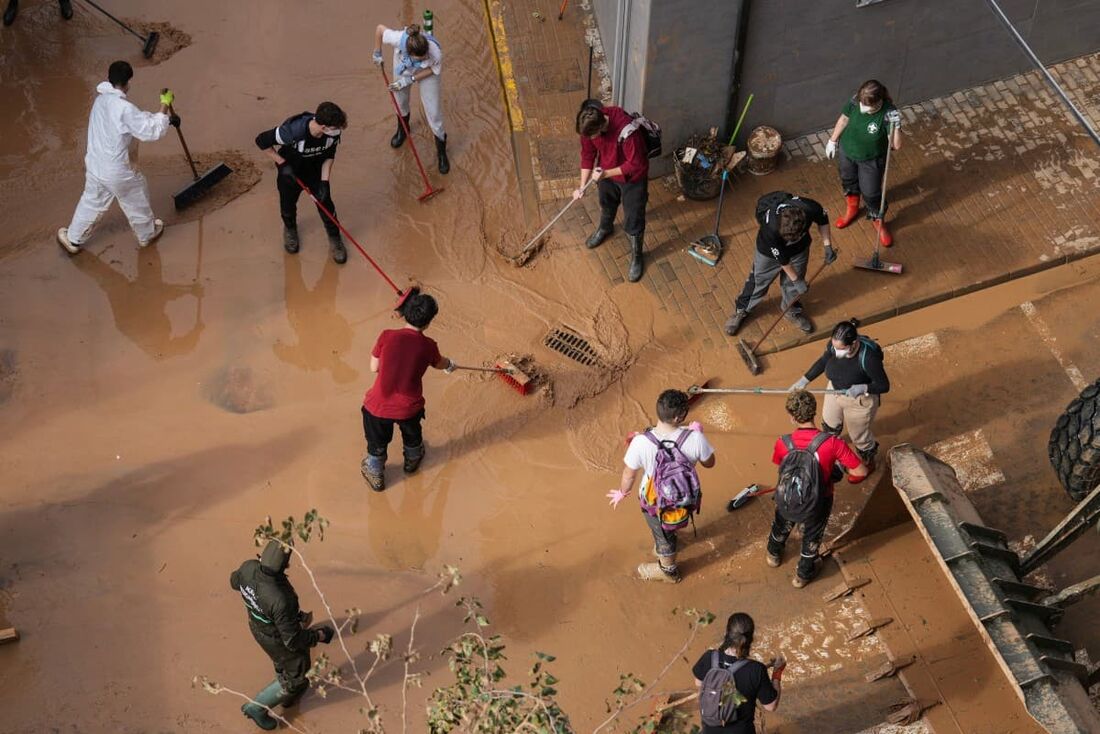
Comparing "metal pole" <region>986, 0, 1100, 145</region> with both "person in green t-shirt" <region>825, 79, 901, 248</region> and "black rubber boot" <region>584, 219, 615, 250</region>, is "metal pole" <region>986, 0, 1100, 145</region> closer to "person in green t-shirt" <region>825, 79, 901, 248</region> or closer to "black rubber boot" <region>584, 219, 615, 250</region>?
"person in green t-shirt" <region>825, 79, 901, 248</region>

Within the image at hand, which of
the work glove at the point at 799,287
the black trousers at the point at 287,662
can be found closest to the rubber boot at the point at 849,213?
the work glove at the point at 799,287

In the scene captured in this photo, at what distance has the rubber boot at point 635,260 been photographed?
10859mm

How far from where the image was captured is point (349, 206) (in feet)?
38.1

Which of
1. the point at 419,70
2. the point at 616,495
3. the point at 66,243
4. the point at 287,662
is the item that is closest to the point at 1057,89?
the point at 616,495

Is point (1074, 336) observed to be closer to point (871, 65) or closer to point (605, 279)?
point (871, 65)

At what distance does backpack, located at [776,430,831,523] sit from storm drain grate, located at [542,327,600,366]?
264 cm

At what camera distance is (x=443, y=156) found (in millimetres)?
11820

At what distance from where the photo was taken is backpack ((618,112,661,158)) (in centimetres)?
1003

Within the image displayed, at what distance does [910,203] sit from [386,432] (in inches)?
231

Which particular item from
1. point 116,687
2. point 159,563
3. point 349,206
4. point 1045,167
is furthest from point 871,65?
point 116,687

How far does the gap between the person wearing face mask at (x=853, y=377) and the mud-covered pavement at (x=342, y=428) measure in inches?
31.2

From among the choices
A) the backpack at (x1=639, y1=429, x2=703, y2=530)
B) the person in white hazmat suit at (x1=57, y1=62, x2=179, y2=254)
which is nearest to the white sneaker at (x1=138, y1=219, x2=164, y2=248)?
the person in white hazmat suit at (x1=57, y1=62, x2=179, y2=254)

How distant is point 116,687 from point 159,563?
3.38ft

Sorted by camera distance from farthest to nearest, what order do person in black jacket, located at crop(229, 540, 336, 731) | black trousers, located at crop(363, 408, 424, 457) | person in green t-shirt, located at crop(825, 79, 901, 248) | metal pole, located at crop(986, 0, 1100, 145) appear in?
person in green t-shirt, located at crop(825, 79, 901, 248) → black trousers, located at crop(363, 408, 424, 457) → metal pole, located at crop(986, 0, 1100, 145) → person in black jacket, located at crop(229, 540, 336, 731)
